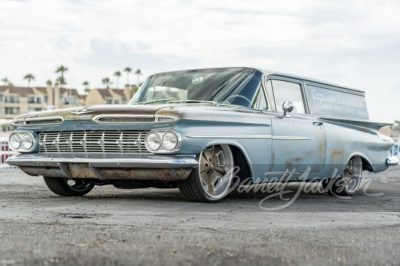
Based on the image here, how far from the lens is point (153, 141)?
22.3ft

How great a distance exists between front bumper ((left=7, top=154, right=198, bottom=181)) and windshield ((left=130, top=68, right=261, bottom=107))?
125cm

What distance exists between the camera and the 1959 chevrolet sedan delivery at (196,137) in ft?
22.3

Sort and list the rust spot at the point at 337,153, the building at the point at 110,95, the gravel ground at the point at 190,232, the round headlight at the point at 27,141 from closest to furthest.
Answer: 1. the gravel ground at the point at 190,232
2. the round headlight at the point at 27,141
3. the rust spot at the point at 337,153
4. the building at the point at 110,95

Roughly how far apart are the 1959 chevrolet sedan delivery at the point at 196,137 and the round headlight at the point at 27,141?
0.02 m

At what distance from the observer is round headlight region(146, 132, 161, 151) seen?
266 inches

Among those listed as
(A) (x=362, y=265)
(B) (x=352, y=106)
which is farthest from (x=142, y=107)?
(B) (x=352, y=106)

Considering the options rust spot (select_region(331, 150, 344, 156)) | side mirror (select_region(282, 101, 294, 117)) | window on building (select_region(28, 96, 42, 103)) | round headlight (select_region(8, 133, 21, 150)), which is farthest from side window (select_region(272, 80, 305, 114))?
window on building (select_region(28, 96, 42, 103))

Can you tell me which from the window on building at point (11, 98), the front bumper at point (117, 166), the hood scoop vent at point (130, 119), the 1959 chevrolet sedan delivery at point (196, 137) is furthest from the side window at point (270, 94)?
the window on building at point (11, 98)

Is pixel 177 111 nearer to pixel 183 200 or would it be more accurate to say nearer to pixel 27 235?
pixel 183 200

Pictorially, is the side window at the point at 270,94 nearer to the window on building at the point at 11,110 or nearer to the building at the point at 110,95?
the building at the point at 110,95

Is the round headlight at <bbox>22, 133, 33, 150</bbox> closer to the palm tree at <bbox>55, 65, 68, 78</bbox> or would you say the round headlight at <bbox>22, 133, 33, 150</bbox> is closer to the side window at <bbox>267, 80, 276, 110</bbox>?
the side window at <bbox>267, 80, 276, 110</bbox>

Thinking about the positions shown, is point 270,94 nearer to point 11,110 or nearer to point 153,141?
point 153,141

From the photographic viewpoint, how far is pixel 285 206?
293 inches

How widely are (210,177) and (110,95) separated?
387 feet
